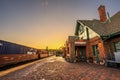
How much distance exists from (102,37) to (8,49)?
1223cm

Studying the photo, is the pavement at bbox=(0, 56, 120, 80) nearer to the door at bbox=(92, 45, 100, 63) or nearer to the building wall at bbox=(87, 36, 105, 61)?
the building wall at bbox=(87, 36, 105, 61)

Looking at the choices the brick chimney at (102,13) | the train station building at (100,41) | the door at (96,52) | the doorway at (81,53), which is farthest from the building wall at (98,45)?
the brick chimney at (102,13)

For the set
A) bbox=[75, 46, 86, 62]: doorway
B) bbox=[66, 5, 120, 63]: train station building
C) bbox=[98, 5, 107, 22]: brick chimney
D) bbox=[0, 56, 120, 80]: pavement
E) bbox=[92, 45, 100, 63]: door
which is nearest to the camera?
bbox=[0, 56, 120, 80]: pavement

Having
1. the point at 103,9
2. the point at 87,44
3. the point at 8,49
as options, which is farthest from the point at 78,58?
the point at 8,49

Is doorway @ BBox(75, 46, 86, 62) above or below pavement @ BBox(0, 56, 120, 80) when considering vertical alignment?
above

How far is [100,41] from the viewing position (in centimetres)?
1376

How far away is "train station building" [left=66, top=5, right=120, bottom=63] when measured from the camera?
12512 millimetres

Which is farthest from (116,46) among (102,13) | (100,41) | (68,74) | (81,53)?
(81,53)

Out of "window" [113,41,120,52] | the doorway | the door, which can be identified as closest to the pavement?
"window" [113,41,120,52]

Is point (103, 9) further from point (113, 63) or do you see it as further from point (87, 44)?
point (113, 63)

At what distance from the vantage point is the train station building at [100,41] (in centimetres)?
1251

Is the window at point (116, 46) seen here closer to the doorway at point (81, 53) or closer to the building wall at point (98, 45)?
the building wall at point (98, 45)

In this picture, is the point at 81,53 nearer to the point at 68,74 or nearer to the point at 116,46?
the point at 116,46

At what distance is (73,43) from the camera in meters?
18.2
